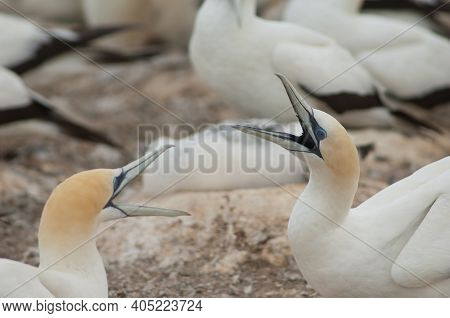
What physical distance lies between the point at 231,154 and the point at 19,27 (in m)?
3.20

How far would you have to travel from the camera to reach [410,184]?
5.39 meters

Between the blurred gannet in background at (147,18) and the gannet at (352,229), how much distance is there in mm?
6794

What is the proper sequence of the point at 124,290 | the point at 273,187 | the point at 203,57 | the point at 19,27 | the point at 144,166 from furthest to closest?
the point at 19,27 → the point at 203,57 → the point at 273,187 → the point at 124,290 → the point at 144,166

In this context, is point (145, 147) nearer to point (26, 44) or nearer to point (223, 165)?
point (26, 44)

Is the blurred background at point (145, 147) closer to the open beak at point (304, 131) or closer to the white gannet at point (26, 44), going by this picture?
the white gannet at point (26, 44)

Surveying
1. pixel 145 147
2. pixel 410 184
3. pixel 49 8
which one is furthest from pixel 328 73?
pixel 49 8

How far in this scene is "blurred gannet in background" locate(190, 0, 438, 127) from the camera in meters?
8.09

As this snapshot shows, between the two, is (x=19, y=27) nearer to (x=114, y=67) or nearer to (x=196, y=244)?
(x=114, y=67)

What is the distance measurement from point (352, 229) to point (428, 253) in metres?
0.39

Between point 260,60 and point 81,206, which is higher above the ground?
point 81,206

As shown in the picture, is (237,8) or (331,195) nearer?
(331,195)

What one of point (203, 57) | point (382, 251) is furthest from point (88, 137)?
point (382, 251)

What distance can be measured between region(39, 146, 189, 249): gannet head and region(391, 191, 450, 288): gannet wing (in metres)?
1.22
